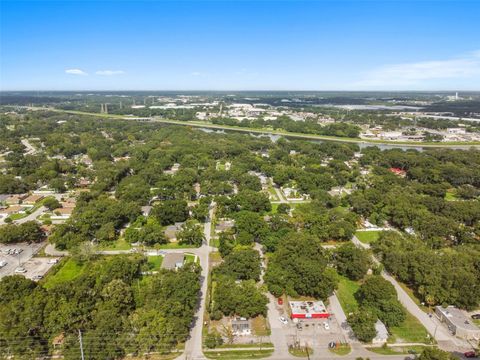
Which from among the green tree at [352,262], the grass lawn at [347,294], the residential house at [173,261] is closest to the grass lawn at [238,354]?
the grass lawn at [347,294]

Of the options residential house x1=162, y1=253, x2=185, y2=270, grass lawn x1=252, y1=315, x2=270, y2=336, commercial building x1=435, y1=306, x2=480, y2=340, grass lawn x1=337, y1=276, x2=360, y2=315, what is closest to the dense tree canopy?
grass lawn x1=337, y1=276, x2=360, y2=315

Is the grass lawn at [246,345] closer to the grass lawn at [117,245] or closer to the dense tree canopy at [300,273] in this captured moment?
the dense tree canopy at [300,273]

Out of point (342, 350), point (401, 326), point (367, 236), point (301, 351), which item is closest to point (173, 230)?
point (301, 351)

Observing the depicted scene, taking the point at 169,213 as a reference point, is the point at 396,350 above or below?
below

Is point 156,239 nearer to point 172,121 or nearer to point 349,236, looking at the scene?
point 349,236

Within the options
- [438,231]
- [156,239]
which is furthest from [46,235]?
[438,231]

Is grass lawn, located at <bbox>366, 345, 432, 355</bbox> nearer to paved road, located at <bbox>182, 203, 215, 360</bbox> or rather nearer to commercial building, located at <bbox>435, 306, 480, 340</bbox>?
commercial building, located at <bbox>435, 306, 480, 340</bbox>

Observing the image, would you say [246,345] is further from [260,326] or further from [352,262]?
[352,262]
